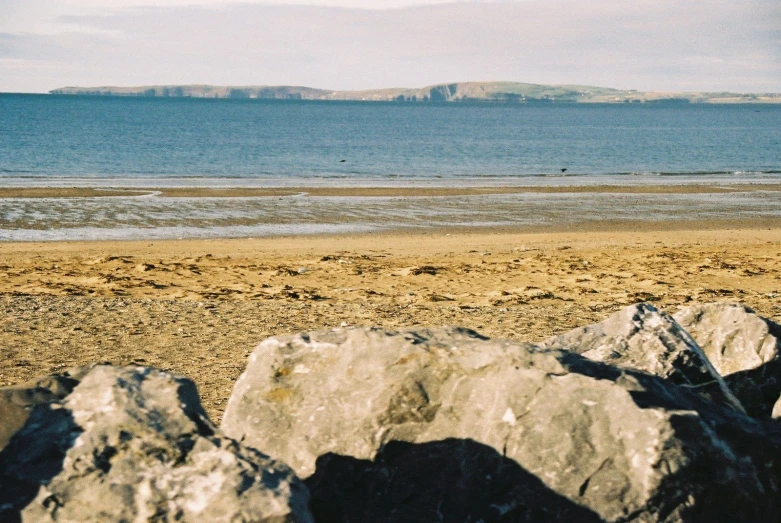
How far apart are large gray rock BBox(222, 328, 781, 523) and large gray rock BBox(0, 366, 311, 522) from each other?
67 centimetres

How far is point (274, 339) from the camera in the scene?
431 centimetres

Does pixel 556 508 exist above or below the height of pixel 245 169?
above

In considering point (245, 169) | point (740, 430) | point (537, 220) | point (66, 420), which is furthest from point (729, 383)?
point (245, 169)

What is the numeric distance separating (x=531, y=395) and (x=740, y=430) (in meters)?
1.01

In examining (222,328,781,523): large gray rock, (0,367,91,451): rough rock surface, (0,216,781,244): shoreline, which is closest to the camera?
(0,367,91,451): rough rock surface

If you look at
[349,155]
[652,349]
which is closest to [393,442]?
[652,349]

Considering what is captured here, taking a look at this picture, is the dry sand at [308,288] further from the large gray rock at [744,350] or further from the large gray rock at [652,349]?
the large gray rock at [744,350]

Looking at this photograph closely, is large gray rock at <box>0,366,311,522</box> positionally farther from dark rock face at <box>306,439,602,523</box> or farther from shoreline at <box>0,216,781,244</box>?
shoreline at <box>0,216,781,244</box>

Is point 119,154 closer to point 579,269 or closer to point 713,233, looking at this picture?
point 713,233

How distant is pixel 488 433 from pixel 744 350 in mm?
2416

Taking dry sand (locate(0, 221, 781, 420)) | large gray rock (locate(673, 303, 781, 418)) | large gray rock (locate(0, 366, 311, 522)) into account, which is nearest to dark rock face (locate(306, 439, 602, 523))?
large gray rock (locate(0, 366, 311, 522))

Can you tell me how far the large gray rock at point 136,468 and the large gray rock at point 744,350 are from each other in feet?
10.6

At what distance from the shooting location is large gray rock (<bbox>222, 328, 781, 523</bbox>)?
3674 millimetres

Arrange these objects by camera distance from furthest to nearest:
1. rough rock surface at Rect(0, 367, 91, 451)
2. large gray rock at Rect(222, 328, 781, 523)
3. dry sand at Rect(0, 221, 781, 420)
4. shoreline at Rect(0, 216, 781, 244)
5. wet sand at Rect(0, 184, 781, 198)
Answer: wet sand at Rect(0, 184, 781, 198)
shoreline at Rect(0, 216, 781, 244)
dry sand at Rect(0, 221, 781, 420)
large gray rock at Rect(222, 328, 781, 523)
rough rock surface at Rect(0, 367, 91, 451)
